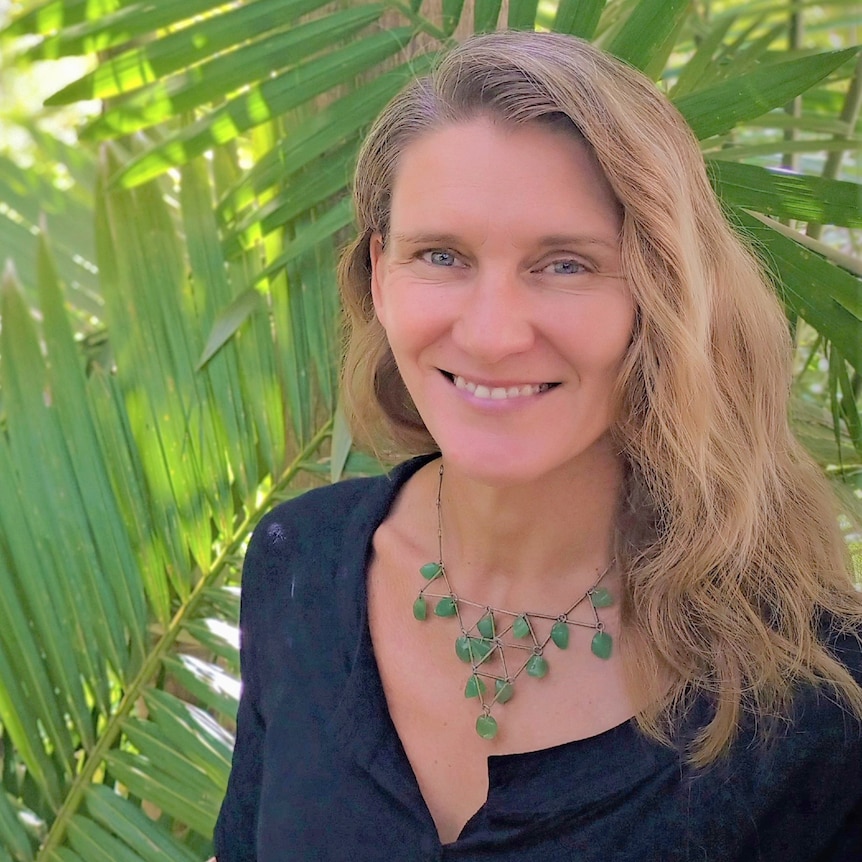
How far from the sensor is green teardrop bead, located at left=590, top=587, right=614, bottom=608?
0.96m

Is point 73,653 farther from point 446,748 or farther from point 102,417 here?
point 446,748

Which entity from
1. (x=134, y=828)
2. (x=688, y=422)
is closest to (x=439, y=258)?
(x=688, y=422)

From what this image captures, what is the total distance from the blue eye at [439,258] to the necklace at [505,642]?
35 cm

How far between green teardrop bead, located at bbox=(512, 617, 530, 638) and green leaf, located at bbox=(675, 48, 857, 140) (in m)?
0.54

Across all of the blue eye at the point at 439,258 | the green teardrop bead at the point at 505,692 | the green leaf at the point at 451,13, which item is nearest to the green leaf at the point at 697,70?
the green leaf at the point at 451,13

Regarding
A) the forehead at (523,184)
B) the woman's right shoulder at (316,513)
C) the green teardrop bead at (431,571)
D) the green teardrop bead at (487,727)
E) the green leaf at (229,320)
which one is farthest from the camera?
the green leaf at (229,320)

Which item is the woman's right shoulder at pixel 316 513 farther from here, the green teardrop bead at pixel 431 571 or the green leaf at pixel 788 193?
the green leaf at pixel 788 193

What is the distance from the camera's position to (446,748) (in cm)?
95

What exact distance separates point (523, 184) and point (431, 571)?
442 millimetres

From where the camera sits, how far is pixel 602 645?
93 cm

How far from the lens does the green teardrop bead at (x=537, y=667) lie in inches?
37.1

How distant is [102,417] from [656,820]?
2.82 feet

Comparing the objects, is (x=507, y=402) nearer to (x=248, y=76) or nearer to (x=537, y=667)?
(x=537, y=667)

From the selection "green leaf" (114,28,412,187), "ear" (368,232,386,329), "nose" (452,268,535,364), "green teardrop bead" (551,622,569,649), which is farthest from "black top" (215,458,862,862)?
"green leaf" (114,28,412,187)
